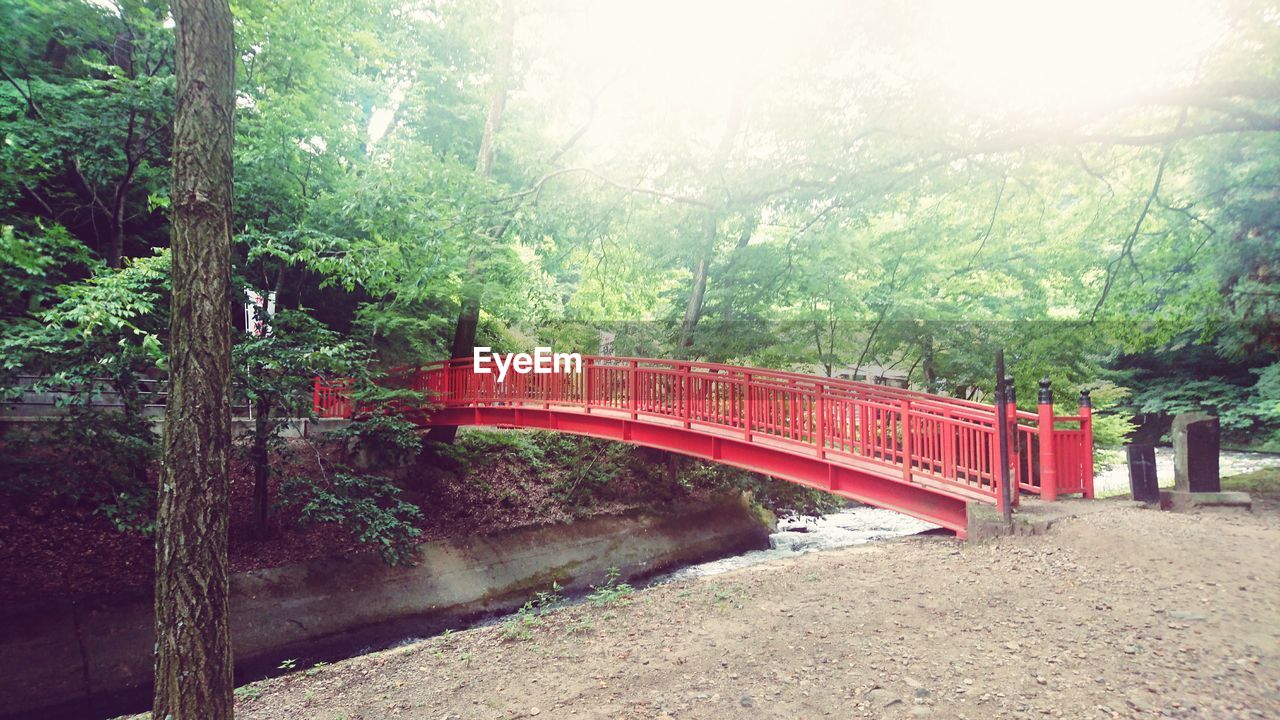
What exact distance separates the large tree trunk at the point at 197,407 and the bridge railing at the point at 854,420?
19.3 feet

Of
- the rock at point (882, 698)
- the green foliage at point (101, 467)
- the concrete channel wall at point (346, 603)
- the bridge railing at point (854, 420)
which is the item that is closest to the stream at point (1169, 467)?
the bridge railing at point (854, 420)

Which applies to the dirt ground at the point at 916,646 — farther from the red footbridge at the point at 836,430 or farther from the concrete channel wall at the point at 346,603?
the concrete channel wall at the point at 346,603

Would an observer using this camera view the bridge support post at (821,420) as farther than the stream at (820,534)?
No

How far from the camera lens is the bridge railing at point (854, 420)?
637 centimetres

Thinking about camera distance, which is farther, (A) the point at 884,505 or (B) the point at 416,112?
(B) the point at 416,112

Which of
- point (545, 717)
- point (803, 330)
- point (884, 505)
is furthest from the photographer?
point (803, 330)

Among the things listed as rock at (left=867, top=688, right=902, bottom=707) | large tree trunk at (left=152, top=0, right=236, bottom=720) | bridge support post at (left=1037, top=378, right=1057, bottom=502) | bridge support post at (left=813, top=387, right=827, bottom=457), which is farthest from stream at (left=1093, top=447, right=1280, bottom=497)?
large tree trunk at (left=152, top=0, right=236, bottom=720)

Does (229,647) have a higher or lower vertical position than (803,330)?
lower

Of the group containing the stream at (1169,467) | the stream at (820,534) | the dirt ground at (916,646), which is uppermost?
the dirt ground at (916,646)

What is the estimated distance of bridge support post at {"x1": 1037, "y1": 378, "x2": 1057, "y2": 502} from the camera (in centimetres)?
687

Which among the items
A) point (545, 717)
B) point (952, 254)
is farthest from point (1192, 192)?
point (545, 717)

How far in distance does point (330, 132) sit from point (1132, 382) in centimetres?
2121

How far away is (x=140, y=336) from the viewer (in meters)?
7.84

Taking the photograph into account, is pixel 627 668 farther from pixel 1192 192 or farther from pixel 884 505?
pixel 1192 192
